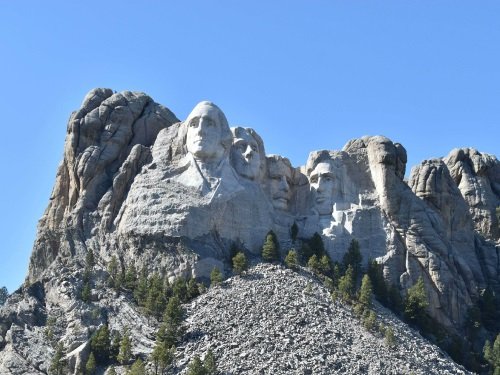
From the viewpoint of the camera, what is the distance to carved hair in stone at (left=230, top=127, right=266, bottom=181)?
91500 mm

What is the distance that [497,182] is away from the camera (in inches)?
4114

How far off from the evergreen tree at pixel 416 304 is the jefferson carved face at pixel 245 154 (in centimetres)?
892

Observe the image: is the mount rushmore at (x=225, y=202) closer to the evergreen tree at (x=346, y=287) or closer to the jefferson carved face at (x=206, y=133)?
the jefferson carved face at (x=206, y=133)

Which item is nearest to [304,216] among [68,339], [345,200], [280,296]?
[345,200]

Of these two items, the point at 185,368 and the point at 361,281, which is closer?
the point at 185,368

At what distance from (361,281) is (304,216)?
5.82 metres

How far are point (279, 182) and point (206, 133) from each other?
16.8 feet

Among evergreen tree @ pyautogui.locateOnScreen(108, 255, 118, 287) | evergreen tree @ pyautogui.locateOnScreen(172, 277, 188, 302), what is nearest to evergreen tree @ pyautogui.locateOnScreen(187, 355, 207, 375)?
evergreen tree @ pyautogui.locateOnScreen(172, 277, 188, 302)

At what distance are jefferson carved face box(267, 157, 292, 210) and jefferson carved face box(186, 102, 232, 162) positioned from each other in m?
3.44

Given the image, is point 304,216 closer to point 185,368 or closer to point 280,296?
point 280,296

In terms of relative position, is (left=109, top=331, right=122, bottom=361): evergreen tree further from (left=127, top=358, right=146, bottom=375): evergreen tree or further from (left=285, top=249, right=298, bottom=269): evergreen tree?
(left=285, top=249, right=298, bottom=269): evergreen tree

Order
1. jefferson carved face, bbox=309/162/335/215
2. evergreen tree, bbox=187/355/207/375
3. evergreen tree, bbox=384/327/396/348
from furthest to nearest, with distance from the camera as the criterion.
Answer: jefferson carved face, bbox=309/162/335/215 → evergreen tree, bbox=384/327/396/348 → evergreen tree, bbox=187/355/207/375

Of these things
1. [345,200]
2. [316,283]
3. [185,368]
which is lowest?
[185,368]

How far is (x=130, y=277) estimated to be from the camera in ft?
284
